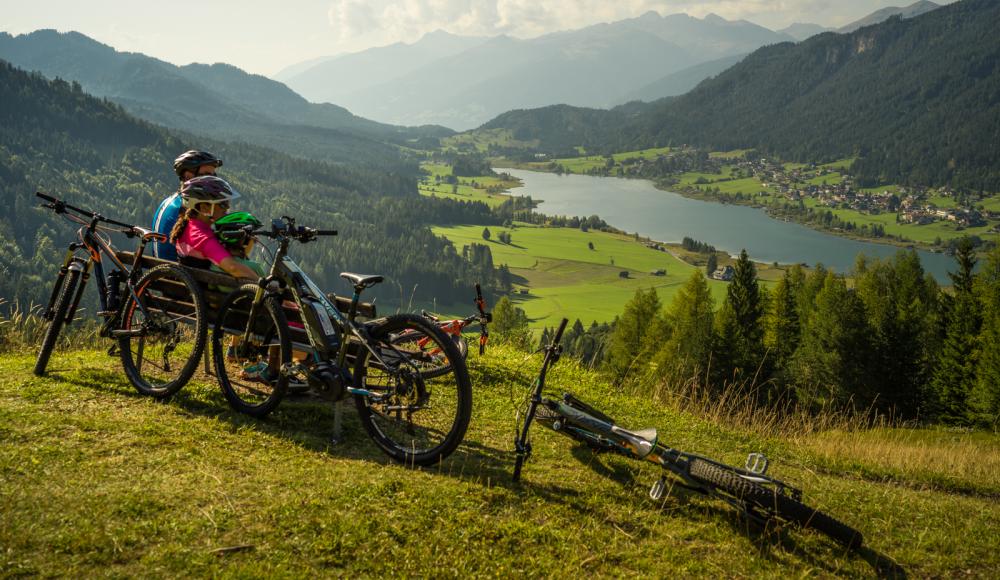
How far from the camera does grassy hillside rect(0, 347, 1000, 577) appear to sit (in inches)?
159

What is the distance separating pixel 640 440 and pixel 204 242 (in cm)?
518

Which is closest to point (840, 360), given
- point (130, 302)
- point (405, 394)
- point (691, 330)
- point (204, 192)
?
point (691, 330)

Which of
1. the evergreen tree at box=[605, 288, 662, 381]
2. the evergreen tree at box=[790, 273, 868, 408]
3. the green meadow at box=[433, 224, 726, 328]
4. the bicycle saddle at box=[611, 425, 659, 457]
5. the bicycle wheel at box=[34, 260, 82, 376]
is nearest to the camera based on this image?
the bicycle saddle at box=[611, 425, 659, 457]

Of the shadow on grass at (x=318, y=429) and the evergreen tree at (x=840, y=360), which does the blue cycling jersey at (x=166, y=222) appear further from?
the evergreen tree at (x=840, y=360)

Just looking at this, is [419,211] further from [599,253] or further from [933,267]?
[933,267]

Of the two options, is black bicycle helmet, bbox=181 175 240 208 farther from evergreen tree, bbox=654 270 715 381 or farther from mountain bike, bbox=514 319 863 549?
evergreen tree, bbox=654 270 715 381

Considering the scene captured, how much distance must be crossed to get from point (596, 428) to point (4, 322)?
32.0 feet

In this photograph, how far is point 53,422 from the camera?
5754 millimetres

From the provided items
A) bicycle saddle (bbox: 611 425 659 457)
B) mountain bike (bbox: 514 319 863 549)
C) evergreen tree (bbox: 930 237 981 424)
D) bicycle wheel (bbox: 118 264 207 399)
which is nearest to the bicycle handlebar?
bicycle wheel (bbox: 118 264 207 399)

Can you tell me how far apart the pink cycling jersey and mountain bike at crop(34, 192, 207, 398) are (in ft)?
1.31

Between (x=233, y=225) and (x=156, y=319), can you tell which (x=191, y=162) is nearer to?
(x=233, y=225)

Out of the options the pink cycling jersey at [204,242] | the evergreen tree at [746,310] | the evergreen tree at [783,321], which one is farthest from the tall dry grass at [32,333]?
the evergreen tree at [783,321]

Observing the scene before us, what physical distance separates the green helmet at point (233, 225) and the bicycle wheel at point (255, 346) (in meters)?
0.78

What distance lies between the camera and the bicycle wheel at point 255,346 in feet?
20.1
